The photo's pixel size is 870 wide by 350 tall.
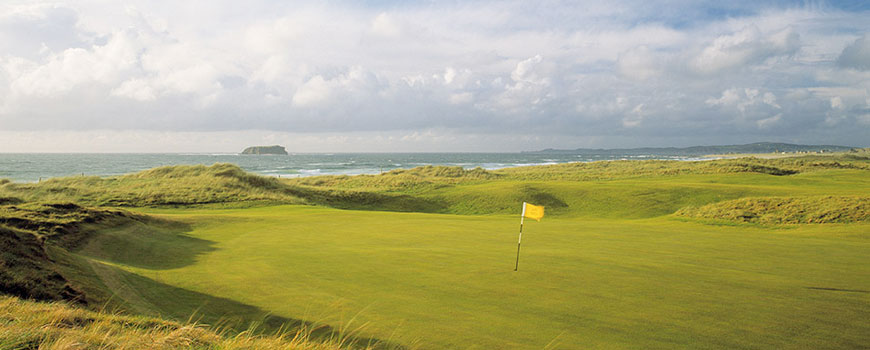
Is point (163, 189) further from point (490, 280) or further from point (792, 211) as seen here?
point (792, 211)

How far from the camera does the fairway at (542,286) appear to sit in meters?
5.88

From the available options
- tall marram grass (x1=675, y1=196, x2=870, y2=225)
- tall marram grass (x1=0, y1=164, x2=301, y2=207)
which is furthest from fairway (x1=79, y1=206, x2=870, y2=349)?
tall marram grass (x1=0, y1=164, x2=301, y2=207)

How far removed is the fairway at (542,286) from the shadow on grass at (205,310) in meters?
0.12

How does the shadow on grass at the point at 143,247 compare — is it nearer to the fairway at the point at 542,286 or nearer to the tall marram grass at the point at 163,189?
the fairway at the point at 542,286

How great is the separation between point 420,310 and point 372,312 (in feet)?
2.21

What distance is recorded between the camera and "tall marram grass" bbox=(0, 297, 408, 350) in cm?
353

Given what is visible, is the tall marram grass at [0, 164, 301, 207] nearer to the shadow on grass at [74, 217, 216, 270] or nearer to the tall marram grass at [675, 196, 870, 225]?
the shadow on grass at [74, 217, 216, 270]

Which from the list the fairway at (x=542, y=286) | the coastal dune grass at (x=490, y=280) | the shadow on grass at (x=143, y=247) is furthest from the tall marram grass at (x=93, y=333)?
the shadow on grass at (x=143, y=247)

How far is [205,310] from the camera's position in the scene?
6910mm

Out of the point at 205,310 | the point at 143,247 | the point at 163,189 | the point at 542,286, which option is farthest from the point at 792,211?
the point at 163,189

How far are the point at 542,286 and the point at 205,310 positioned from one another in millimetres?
5334

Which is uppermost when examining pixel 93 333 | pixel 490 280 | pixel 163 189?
pixel 93 333

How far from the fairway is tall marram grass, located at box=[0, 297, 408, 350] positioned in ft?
6.60

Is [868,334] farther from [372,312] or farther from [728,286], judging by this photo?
[372,312]
